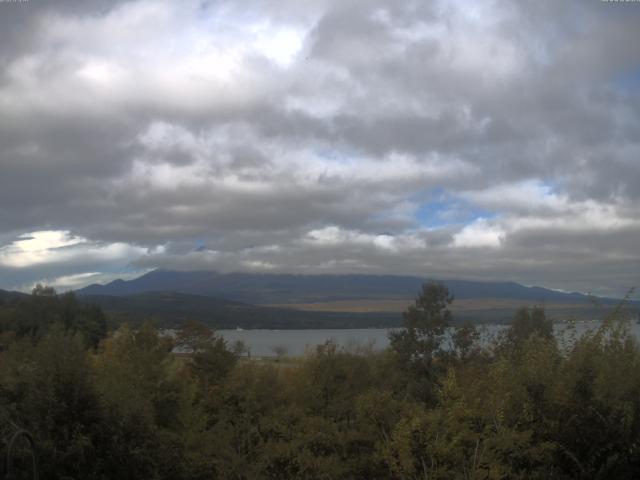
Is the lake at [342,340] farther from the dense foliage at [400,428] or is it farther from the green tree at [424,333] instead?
the green tree at [424,333]

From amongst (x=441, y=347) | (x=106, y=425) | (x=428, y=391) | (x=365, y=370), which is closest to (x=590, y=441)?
(x=106, y=425)

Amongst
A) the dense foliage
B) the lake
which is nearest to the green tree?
the lake

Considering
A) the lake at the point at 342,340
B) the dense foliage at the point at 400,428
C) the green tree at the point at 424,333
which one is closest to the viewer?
the dense foliage at the point at 400,428

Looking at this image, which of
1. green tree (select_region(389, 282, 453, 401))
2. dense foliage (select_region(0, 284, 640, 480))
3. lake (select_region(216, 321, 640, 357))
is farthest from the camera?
green tree (select_region(389, 282, 453, 401))

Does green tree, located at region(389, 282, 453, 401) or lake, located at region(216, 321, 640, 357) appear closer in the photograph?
lake, located at region(216, 321, 640, 357)

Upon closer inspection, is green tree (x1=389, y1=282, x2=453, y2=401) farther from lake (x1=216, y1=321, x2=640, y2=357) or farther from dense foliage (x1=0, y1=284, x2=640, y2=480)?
dense foliage (x1=0, y1=284, x2=640, y2=480)

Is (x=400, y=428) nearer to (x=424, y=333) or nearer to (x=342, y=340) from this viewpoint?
(x=342, y=340)

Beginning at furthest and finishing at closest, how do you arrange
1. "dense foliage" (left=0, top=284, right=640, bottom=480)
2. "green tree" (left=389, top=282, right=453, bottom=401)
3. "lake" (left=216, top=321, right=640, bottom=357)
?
"green tree" (left=389, top=282, right=453, bottom=401) < "lake" (left=216, top=321, right=640, bottom=357) < "dense foliage" (left=0, top=284, right=640, bottom=480)

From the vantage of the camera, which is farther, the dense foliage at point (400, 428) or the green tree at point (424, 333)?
the green tree at point (424, 333)

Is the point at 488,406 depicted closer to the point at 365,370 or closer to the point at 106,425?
the point at 106,425

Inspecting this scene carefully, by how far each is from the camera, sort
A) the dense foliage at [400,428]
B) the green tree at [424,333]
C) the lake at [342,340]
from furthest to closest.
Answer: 1. the green tree at [424,333]
2. the lake at [342,340]
3. the dense foliage at [400,428]

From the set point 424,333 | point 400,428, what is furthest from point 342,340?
point 400,428

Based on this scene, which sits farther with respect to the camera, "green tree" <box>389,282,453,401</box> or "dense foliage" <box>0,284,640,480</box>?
"green tree" <box>389,282,453,401</box>

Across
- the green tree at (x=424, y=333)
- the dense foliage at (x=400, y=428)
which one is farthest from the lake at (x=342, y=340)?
the green tree at (x=424, y=333)
